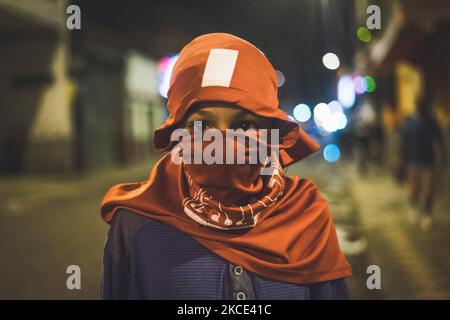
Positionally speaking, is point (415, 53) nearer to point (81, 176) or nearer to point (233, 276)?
point (81, 176)

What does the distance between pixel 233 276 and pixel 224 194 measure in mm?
247

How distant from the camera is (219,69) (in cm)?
172

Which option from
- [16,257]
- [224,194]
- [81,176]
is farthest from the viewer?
[81,176]

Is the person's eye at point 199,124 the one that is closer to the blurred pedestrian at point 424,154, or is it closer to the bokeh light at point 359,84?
the blurred pedestrian at point 424,154

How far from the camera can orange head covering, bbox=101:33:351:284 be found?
173 centimetres

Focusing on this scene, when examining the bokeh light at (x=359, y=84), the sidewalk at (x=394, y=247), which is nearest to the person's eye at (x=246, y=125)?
the sidewalk at (x=394, y=247)

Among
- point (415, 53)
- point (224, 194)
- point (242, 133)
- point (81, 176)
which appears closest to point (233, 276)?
point (224, 194)

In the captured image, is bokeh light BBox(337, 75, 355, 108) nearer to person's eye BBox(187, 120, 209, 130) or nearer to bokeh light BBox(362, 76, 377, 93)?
bokeh light BBox(362, 76, 377, 93)

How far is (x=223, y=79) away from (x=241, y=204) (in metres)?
0.38

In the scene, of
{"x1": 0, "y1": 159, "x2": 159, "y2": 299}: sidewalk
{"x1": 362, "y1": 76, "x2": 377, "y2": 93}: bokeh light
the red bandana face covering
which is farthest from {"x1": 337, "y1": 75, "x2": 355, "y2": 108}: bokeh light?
the red bandana face covering

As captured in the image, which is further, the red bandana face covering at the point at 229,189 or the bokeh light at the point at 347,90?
the bokeh light at the point at 347,90

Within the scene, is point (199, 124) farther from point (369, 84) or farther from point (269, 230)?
point (369, 84)

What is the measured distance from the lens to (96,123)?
23.3 m

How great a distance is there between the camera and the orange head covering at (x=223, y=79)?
1714 millimetres
